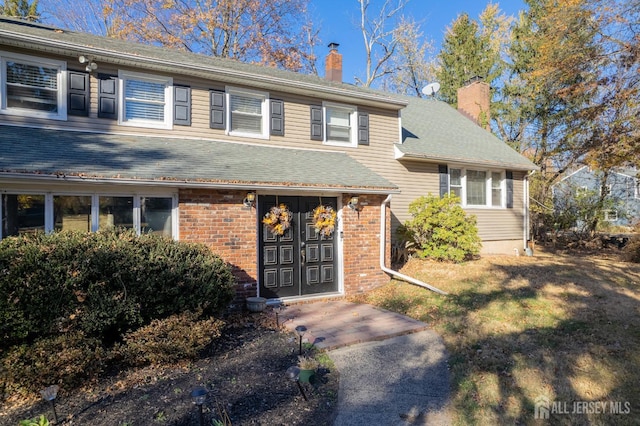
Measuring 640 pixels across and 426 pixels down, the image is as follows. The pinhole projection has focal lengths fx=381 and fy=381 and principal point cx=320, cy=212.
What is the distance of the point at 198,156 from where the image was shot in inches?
309

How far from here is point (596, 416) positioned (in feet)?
12.0

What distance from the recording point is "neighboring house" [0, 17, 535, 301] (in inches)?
252

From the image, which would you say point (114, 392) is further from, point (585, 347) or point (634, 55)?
point (634, 55)

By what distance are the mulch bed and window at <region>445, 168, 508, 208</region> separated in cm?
993

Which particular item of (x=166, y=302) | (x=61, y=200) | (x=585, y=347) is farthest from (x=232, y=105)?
(x=585, y=347)

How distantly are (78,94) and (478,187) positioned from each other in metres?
12.3

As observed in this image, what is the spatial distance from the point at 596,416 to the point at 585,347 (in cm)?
150

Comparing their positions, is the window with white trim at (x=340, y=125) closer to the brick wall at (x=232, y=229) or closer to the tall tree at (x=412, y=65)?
the brick wall at (x=232, y=229)

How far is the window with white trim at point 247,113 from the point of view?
942cm

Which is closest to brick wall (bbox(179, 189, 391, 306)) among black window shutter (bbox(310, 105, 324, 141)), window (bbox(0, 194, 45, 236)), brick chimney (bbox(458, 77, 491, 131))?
window (bbox(0, 194, 45, 236))

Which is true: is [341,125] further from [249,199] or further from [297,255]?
[249,199]

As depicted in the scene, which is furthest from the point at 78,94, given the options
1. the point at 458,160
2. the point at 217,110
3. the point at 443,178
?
the point at 458,160

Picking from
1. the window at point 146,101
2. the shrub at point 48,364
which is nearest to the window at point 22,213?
the shrub at point 48,364

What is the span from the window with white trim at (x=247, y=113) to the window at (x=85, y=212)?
316 cm
